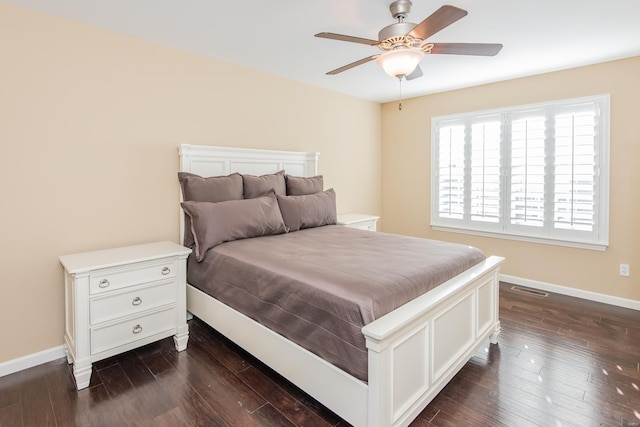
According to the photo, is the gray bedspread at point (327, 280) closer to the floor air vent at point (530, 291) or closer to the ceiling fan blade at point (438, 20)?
the ceiling fan blade at point (438, 20)

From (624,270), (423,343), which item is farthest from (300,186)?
(624,270)

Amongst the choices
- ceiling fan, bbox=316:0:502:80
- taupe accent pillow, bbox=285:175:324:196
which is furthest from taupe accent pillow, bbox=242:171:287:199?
ceiling fan, bbox=316:0:502:80

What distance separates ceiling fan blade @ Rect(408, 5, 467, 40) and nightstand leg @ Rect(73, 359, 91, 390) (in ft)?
9.14

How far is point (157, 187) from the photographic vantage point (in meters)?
2.90

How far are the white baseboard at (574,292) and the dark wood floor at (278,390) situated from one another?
0.82 meters

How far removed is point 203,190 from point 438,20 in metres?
2.09

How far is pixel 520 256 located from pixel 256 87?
3.50 m

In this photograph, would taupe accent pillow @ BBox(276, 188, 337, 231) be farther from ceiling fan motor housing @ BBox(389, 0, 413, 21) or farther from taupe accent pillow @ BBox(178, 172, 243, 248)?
ceiling fan motor housing @ BBox(389, 0, 413, 21)

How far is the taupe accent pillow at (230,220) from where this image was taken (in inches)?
103

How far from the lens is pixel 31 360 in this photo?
233cm

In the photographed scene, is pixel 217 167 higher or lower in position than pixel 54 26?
lower

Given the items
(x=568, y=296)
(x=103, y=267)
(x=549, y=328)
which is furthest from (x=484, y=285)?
(x=103, y=267)

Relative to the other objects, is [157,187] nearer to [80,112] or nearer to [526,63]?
[80,112]

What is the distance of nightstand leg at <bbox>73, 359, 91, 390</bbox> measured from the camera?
6.78ft
